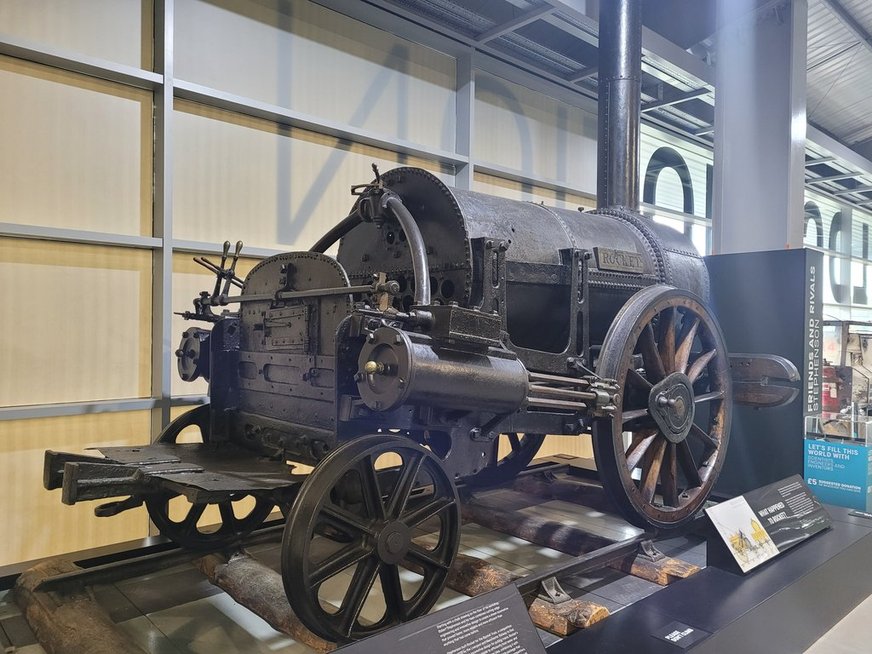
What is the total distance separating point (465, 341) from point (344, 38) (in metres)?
3.49

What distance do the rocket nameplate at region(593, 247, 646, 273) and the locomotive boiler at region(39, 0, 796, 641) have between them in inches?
0.4

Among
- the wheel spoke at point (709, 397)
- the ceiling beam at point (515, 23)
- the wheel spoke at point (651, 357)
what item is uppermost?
the ceiling beam at point (515, 23)

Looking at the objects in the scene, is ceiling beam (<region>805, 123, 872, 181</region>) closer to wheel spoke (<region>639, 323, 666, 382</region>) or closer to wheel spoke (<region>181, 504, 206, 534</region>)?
wheel spoke (<region>639, 323, 666, 382</region>)

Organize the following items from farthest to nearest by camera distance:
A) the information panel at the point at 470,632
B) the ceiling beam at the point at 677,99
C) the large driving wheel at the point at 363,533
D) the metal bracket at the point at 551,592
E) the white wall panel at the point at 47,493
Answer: the ceiling beam at the point at 677,99, the white wall panel at the point at 47,493, the metal bracket at the point at 551,592, the large driving wheel at the point at 363,533, the information panel at the point at 470,632

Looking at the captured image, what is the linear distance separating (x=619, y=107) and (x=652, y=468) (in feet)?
6.85

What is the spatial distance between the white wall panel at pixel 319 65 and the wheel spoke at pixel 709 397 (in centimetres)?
309

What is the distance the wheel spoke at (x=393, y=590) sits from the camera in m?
2.12

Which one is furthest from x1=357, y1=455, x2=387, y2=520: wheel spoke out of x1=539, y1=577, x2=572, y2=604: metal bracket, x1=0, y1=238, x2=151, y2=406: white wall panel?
x1=0, y1=238, x2=151, y2=406: white wall panel

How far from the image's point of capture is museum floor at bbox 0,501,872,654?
2.29 metres

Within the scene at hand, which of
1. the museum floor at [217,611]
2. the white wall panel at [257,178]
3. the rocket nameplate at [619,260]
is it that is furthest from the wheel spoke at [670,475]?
the white wall panel at [257,178]

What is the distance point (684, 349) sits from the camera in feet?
10.3

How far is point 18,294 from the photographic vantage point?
11.4 feet

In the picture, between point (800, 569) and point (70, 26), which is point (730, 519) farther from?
point (70, 26)

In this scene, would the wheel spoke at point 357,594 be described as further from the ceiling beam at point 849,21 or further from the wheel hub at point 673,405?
the ceiling beam at point 849,21
